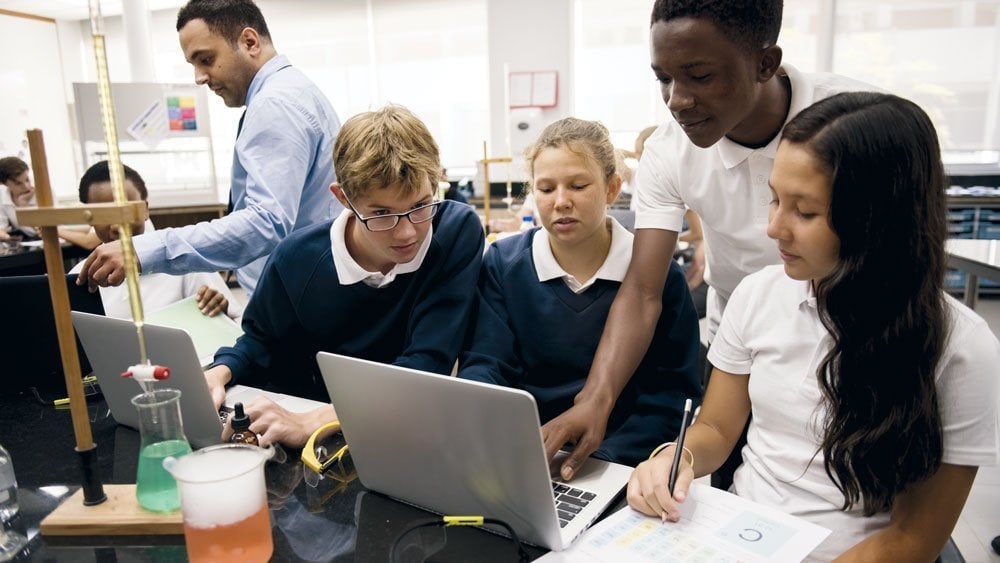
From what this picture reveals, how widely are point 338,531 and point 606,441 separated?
0.58 metres

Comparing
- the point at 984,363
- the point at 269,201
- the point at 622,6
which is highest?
the point at 622,6

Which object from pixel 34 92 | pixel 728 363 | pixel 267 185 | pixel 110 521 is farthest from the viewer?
pixel 34 92

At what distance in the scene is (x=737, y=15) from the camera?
3.46 feet

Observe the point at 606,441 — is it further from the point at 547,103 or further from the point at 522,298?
the point at 547,103

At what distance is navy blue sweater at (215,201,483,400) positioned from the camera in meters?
1.31

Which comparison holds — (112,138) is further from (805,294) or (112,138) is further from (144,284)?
(144,284)

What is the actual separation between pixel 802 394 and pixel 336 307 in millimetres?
861

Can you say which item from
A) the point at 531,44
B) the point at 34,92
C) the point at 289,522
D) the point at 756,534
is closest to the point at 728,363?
the point at 756,534

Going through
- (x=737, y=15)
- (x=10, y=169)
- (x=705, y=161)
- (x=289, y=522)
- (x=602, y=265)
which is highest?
(x=737, y=15)

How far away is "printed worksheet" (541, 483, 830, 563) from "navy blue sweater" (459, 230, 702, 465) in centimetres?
44

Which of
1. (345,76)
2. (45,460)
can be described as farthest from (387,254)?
(345,76)

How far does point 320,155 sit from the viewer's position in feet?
6.14

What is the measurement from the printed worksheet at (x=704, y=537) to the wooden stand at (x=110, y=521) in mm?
478

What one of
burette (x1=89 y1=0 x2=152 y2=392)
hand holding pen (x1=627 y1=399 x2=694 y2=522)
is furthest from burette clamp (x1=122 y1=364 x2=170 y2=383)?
hand holding pen (x1=627 y1=399 x2=694 y2=522)
